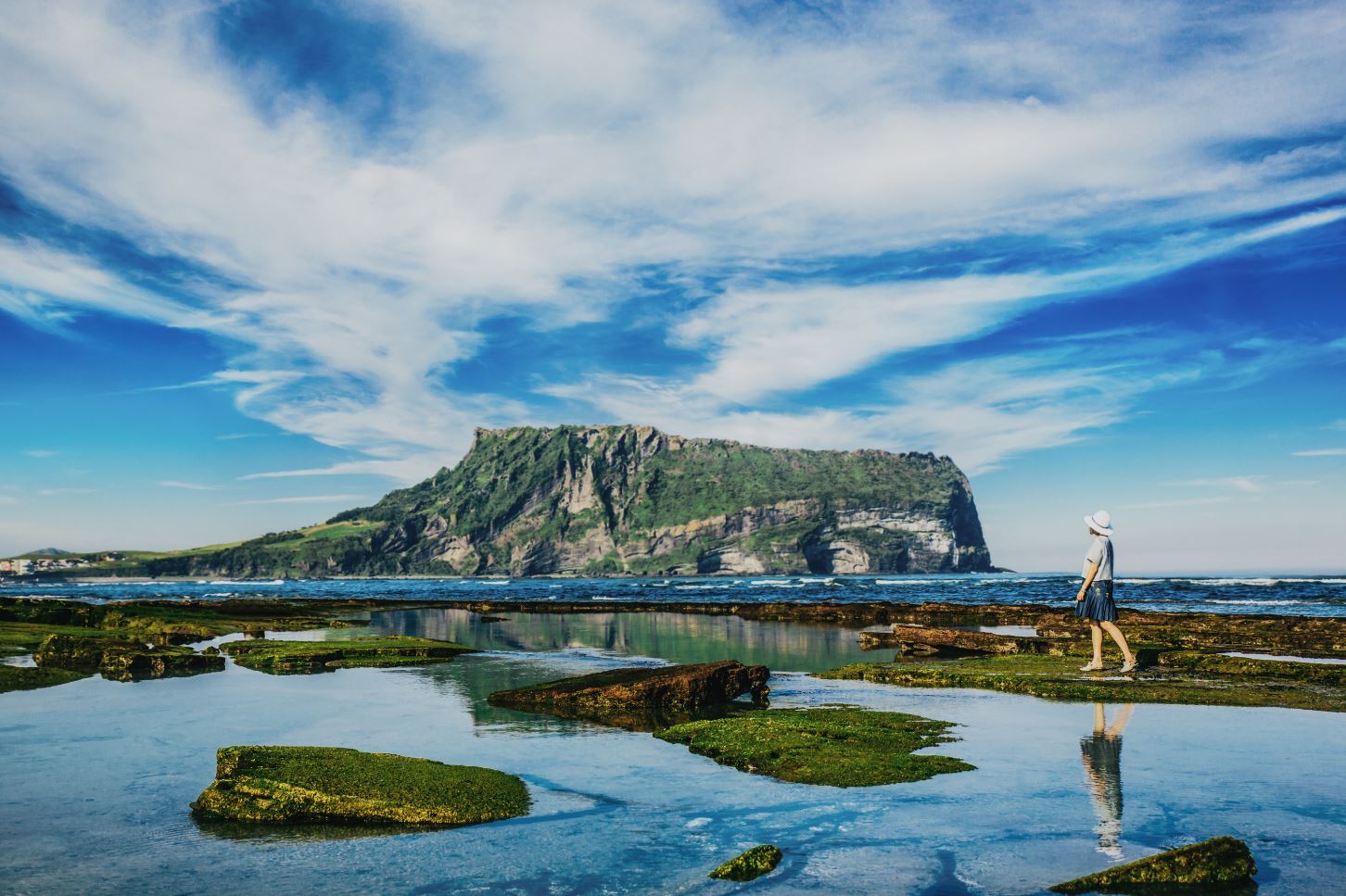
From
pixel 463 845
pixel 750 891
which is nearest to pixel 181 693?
pixel 463 845

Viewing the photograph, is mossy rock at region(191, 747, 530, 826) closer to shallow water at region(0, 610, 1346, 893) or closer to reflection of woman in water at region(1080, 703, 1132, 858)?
shallow water at region(0, 610, 1346, 893)

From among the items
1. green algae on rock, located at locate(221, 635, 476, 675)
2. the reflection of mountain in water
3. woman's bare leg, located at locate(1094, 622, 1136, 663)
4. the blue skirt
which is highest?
the blue skirt

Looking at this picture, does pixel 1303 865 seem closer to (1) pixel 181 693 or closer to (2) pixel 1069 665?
(2) pixel 1069 665

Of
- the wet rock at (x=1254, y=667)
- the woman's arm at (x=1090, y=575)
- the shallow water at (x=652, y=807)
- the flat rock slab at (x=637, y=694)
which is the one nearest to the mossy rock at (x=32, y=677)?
the shallow water at (x=652, y=807)

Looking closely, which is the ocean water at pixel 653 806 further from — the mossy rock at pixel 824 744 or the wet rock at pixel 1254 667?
the wet rock at pixel 1254 667

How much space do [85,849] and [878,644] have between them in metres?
23.3

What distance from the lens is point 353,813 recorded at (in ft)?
23.6

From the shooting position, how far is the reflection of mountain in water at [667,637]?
23703 millimetres

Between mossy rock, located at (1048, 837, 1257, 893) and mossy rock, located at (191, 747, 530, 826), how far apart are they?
15.1 feet

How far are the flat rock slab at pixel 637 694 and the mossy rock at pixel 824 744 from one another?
4.64 ft

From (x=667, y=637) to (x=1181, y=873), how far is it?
27868 mm

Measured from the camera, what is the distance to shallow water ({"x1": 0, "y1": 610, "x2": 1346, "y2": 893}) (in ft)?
19.0

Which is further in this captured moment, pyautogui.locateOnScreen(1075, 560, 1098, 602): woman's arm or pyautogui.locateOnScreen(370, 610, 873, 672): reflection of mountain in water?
pyautogui.locateOnScreen(370, 610, 873, 672): reflection of mountain in water

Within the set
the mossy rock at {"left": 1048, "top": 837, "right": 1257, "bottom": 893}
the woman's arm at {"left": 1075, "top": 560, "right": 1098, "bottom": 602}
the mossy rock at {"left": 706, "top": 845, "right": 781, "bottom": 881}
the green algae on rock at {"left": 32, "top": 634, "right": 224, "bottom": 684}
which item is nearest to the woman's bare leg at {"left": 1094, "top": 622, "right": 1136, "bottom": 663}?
the woman's arm at {"left": 1075, "top": 560, "right": 1098, "bottom": 602}
